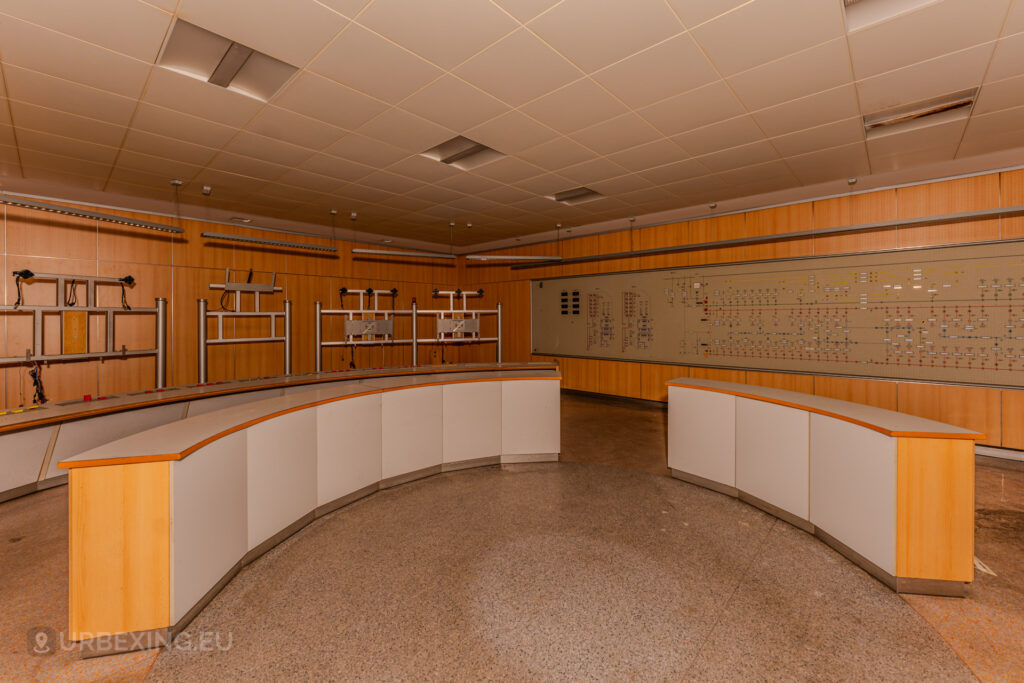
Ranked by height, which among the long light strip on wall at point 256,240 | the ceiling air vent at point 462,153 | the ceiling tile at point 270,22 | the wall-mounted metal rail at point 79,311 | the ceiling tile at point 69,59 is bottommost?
the wall-mounted metal rail at point 79,311

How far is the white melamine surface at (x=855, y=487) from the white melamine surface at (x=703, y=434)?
0.71m

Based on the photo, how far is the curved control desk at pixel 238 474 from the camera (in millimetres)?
1800

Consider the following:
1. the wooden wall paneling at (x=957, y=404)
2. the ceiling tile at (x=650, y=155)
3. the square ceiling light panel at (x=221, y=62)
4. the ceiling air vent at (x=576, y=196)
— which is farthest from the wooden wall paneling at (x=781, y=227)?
the square ceiling light panel at (x=221, y=62)

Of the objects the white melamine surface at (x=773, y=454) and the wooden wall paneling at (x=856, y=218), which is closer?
the white melamine surface at (x=773, y=454)

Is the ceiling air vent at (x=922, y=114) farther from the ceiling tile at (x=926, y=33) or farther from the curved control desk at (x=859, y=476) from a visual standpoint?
the curved control desk at (x=859, y=476)

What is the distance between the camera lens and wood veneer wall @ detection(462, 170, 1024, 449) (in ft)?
14.6

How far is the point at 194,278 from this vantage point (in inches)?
259

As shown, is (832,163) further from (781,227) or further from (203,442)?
(203,442)

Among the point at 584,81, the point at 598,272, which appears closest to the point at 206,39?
the point at 584,81

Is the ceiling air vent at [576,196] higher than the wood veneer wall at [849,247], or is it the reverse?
the ceiling air vent at [576,196]

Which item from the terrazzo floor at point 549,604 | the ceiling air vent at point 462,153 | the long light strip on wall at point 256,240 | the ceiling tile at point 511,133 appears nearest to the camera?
the terrazzo floor at point 549,604

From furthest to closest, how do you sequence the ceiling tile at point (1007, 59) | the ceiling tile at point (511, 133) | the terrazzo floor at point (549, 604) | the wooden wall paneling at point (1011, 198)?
the wooden wall paneling at point (1011, 198)
the ceiling tile at point (511, 133)
the ceiling tile at point (1007, 59)
the terrazzo floor at point (549, 604)

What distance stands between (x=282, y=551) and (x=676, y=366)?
20.1ft

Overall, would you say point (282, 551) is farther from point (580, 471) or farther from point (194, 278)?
point (194, 278)
